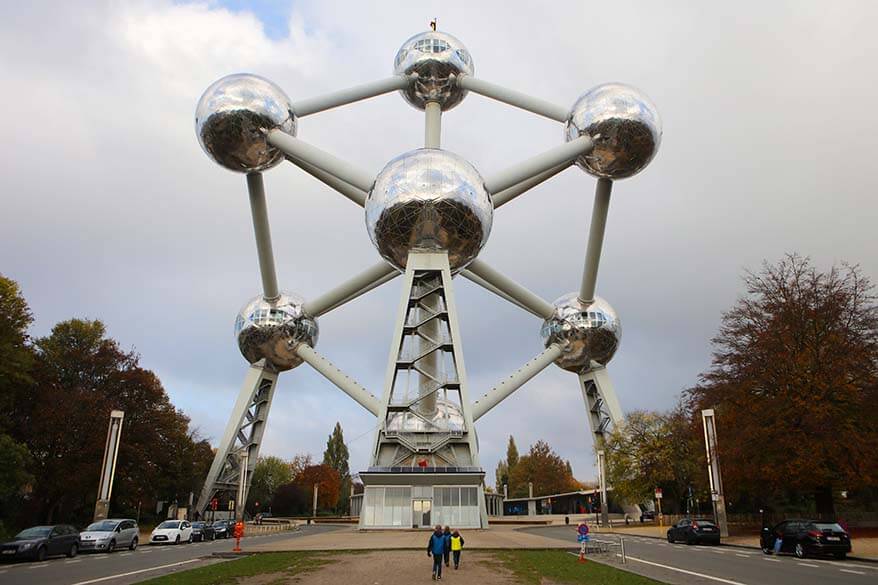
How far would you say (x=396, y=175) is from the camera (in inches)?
867

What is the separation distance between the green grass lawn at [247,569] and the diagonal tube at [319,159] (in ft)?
42.6

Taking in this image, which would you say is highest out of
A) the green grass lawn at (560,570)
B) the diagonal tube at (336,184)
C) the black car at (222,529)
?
the diagonal tube at (336,184)

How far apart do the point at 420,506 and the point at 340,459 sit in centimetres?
4816

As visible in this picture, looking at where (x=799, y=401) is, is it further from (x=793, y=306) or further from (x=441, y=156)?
(x=441, y=156)

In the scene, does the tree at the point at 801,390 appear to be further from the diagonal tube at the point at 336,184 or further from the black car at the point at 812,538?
the diagonal tube at the point at 336,184

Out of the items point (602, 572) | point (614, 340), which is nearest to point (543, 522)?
point (614, 340)

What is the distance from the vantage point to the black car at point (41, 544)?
14.1 m

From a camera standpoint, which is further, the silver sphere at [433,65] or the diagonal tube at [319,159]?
the silver sphere at [433,65]

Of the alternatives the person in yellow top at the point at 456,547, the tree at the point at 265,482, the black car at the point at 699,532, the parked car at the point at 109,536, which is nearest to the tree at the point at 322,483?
the tree at the point at 265,482

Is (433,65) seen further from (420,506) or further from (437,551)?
(437,551)

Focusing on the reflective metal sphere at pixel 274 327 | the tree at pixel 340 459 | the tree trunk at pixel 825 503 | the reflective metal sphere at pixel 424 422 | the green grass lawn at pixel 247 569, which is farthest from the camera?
Result: the tree at pixel 340 459

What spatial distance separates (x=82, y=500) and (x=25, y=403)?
21.4 ft

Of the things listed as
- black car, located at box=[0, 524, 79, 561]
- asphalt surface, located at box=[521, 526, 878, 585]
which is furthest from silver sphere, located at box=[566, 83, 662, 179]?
black car, located at box=[0, 524, 79, 561]

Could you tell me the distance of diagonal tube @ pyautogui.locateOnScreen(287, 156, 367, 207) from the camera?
2616 cm
